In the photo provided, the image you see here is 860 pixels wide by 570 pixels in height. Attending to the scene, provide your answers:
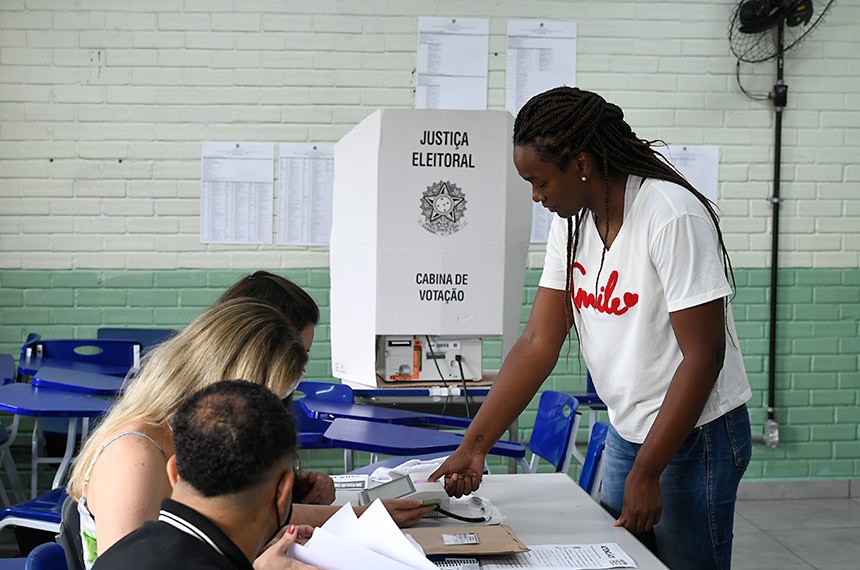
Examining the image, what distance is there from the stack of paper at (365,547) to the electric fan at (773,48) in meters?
3.86

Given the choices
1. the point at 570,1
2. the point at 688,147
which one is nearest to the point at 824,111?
the point at 688,147

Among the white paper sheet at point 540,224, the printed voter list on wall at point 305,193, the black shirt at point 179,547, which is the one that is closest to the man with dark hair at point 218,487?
the black shirt at point 179,547

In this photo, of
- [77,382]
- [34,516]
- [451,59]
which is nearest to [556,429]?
[34,516]

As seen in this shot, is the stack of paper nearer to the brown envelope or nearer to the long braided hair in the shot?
the brown envelope

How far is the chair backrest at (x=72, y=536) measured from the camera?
1481 mm

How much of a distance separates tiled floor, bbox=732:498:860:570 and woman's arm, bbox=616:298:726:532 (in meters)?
2.28

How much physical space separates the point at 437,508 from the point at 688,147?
3.37m

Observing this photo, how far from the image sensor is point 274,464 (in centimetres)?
105

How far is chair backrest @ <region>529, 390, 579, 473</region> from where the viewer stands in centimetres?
278

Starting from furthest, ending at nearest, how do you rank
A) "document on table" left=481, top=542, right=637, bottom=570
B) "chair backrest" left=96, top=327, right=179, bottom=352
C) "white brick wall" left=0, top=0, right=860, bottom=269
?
"white brick wall" left=0, top=0, right=860, bottom=269
"chair backrest" left=96, top=327, right=179, bottom=352
"document on table" left=481, top=542, right=637, bottom=570

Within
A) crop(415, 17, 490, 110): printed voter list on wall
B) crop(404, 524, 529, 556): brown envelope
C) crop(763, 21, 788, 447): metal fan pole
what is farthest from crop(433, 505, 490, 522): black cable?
crop(763, 21, 788, 447): metal fan pole

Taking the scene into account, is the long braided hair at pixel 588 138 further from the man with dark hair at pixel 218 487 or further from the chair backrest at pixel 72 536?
the chair backrest at pixel 72 536

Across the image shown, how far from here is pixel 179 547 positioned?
1.00 m

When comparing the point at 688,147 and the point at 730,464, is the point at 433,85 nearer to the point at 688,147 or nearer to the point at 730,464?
the point at 688,147
